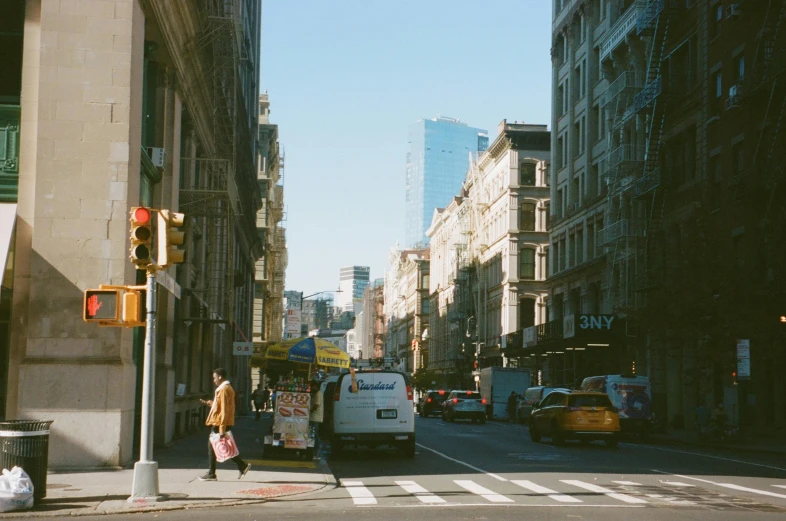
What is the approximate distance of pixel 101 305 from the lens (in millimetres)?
14344

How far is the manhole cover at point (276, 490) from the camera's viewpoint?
51.9 feet

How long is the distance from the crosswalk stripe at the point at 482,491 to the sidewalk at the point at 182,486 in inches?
86.8

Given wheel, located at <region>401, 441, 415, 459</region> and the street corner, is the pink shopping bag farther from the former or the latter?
wheel, located at <region>401, 441, 415, 459</region>

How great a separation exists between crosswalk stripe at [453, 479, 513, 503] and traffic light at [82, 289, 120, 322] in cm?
591

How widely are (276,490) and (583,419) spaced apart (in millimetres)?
16053

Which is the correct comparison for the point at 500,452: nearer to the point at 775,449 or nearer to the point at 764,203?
the point at 775,449

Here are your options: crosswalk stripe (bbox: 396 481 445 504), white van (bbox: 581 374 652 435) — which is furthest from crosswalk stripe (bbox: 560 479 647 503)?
white van (bbox: 581 374 652 435)

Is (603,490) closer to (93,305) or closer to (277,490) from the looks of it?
(277,490)

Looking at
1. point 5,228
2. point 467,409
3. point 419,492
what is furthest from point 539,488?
point 467,409

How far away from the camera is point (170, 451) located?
973 inches

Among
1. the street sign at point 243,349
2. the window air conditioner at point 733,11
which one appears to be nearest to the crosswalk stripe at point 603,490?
the street sign at point 243,349

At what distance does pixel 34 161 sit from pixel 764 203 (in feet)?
93.1

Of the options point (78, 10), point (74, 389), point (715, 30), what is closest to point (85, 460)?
point (74, 389)

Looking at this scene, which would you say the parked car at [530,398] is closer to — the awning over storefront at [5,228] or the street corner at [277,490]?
the street corner at [277,490]
